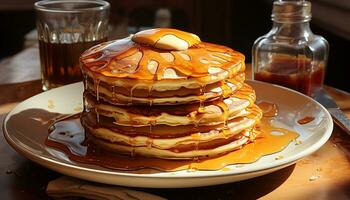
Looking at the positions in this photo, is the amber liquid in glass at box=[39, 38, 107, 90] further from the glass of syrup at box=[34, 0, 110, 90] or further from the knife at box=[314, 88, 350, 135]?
the knife at box=[314, 88, 350, 135]

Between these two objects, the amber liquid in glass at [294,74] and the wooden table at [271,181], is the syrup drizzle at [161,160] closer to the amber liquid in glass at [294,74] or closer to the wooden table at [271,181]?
the wooden table at [271,181]

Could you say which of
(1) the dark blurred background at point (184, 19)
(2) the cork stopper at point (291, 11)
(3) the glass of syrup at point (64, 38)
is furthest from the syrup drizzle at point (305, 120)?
(1) the dark blurred background at point (184, 19)

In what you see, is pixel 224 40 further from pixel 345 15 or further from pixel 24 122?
→ pixel 24 122

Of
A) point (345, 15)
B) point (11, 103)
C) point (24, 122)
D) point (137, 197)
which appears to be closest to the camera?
point (137, 197)

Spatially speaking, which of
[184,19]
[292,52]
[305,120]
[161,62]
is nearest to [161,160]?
[161,62]

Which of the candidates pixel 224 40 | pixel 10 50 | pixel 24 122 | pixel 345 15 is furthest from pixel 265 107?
pixel 10 50

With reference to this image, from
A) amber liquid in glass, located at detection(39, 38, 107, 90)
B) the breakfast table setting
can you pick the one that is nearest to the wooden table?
the breakfast table setting
